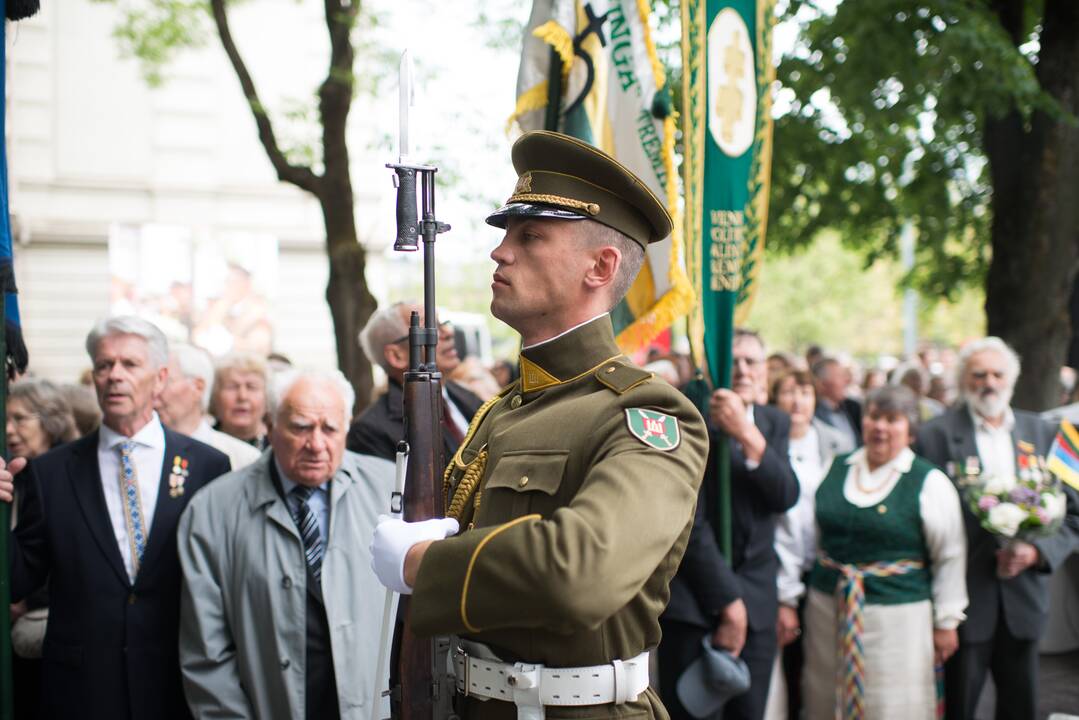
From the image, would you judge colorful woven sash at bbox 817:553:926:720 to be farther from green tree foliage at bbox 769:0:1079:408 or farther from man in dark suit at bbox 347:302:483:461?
green tree foliage at bbox 769:0:1079:408

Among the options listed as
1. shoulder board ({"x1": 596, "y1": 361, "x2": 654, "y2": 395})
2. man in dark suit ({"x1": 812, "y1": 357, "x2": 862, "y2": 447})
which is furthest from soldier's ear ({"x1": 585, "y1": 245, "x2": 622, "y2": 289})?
man in dark suit ({"x1": 812, "y1": 357, "x2": 862, "y2": 447})

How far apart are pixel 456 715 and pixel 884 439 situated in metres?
3.38

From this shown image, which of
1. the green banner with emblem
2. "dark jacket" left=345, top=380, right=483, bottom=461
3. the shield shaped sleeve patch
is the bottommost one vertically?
"dark jacket" left=345, top=380, right=483, bottom=461

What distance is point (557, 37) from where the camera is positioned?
14.7 feet

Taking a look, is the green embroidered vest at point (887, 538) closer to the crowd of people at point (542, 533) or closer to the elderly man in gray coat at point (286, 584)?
the crowd of people at point (542, 533)

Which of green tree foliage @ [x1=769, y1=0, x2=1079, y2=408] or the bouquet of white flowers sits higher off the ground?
green tree foliage @ [x1=769, y1=0, x2=1079, y2=408]

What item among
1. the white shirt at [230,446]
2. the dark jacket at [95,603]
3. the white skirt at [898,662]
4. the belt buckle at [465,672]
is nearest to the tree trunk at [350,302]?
the white shirt at [230,446]

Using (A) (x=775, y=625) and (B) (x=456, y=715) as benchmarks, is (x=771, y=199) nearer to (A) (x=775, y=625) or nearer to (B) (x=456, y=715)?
(A) (x=775, y=625)

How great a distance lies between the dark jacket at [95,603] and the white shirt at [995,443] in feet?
13.1

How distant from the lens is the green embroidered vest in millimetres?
4965

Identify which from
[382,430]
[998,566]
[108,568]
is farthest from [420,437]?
[998,566]

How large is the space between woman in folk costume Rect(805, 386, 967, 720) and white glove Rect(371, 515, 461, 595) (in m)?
3.39

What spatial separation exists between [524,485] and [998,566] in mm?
3984

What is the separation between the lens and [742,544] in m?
4.77
